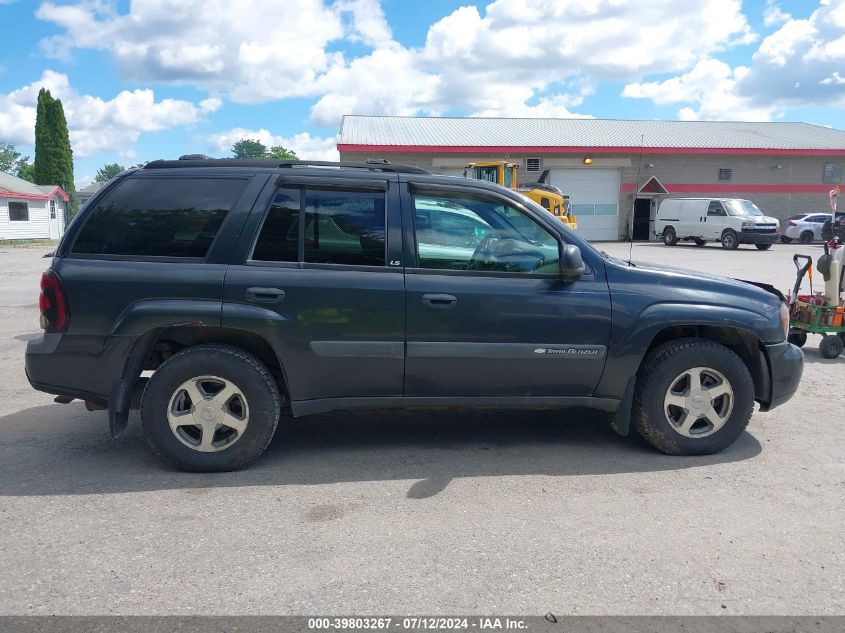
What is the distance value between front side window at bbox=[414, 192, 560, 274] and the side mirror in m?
0.12

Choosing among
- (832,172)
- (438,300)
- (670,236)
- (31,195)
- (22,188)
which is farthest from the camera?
(22,188)

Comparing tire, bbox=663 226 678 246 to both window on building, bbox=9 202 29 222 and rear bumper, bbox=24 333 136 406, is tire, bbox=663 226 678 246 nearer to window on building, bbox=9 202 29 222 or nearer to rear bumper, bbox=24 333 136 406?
rear bumper, bbox=24 333 136 406

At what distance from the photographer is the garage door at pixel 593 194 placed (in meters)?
36.8

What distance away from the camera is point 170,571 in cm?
315

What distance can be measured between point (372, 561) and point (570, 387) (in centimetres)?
185

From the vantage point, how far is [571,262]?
434cm

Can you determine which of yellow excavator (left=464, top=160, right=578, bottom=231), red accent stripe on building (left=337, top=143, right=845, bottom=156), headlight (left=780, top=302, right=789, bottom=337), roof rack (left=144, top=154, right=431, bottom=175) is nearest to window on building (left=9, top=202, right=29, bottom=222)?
red accent stripe on building (left=337, top=143, right=845, bottom=156)

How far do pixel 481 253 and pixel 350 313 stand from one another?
0.93 metres

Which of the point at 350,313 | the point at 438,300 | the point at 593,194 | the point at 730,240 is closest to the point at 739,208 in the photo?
the point at 730,240

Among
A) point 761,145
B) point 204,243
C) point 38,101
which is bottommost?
point 204,243

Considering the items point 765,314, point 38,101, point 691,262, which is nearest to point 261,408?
point 765,314

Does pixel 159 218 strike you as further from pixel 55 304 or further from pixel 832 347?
pixel 832 347

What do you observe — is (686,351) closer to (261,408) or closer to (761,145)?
(261,408)

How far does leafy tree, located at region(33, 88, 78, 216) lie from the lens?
51.1 metres
